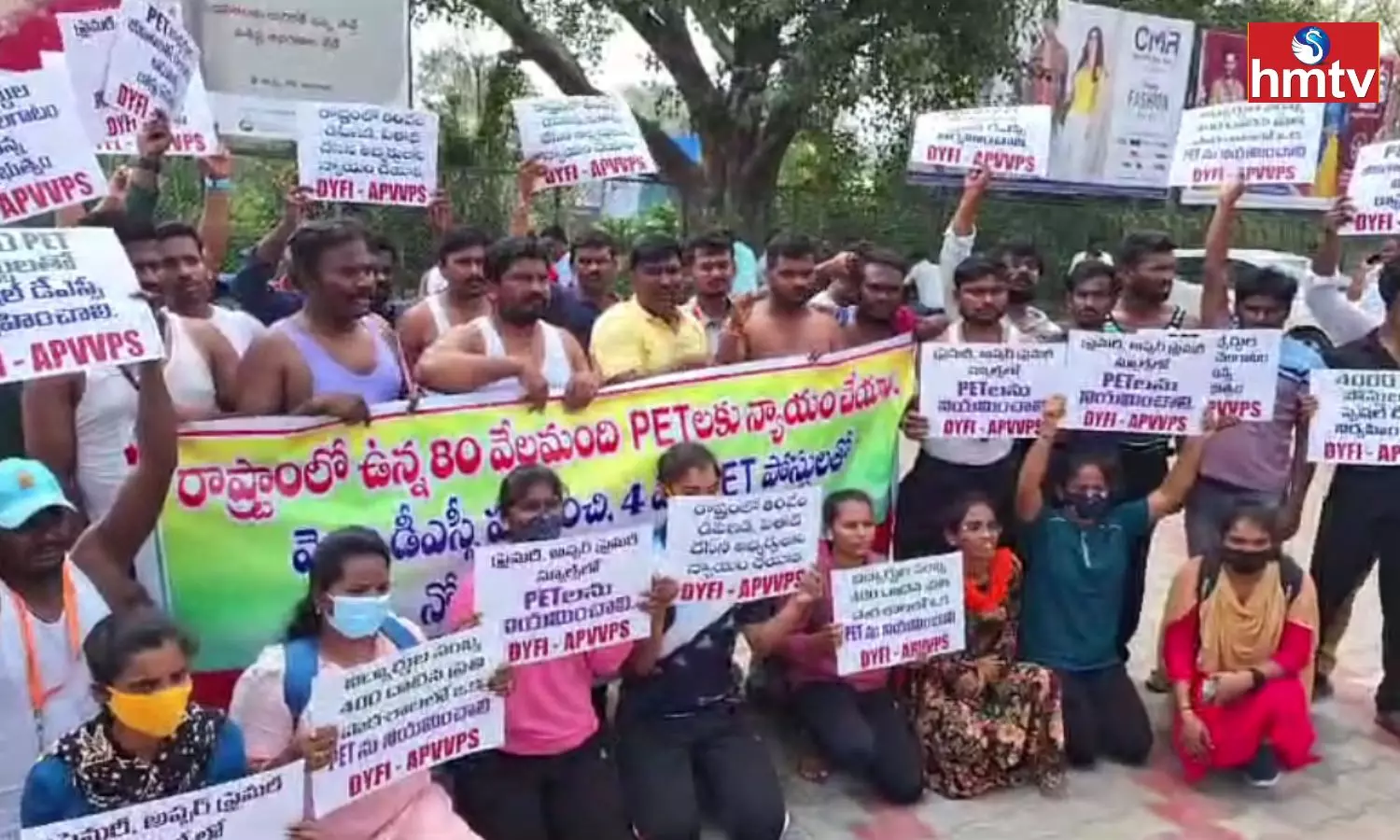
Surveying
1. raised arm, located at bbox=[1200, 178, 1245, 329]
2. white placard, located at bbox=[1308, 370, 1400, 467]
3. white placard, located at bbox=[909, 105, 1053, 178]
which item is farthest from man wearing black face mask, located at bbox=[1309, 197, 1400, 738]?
white placard, located at bbox=[909, 105, 1053, 178]

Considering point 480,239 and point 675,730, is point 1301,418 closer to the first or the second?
point 675,730

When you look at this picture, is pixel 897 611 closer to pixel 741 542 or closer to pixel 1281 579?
pixel 741 542

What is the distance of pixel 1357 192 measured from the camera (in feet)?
19.2

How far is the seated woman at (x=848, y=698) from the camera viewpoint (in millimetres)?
5055

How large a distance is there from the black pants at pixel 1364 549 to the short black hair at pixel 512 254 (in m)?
3.27

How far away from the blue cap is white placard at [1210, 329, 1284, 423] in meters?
3.93

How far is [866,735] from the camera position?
5.09m

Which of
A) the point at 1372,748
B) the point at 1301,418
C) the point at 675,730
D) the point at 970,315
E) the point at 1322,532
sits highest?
the point at 970,315

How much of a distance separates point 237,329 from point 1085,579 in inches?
122

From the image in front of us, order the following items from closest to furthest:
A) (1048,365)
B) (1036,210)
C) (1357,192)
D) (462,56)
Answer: (1048,365) < (1357,192) < (462,56) < (1036,210)

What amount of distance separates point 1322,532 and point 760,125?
32.2ft

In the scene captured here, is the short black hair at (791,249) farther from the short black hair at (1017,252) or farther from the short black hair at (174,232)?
the short black hair at (174,232)

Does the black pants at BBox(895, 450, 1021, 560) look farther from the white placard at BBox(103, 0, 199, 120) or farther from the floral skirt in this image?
the white placard at BBox(103, 0, 199, 120)

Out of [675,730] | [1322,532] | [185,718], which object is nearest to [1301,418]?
[1322,532]
